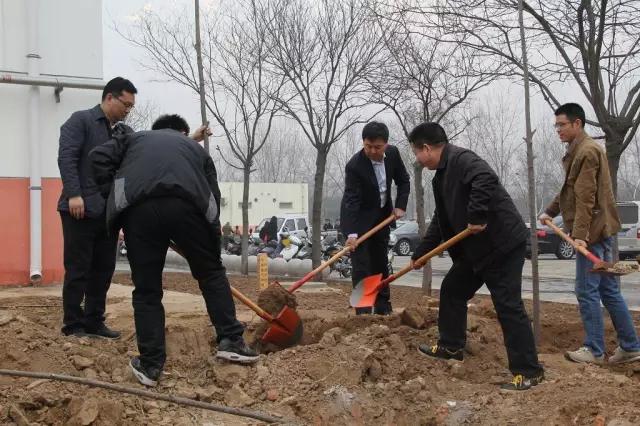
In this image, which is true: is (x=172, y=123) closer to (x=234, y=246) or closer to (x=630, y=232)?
(x=630, y=232)

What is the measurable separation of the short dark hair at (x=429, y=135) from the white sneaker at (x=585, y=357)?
6.29 feet

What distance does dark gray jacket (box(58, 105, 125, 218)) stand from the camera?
181 inches

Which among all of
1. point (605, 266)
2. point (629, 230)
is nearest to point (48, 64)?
point (605, 266)

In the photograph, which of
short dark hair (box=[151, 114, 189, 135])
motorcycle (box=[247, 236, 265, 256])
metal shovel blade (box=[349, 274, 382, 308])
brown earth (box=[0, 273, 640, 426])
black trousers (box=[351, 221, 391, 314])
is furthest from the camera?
motorcycle (box=[247, 236, 265, 256])

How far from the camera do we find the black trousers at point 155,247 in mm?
3729

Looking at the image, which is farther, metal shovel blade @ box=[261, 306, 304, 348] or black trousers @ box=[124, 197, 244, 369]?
metal shovel blade @ box=[261, 306, 304, 348]

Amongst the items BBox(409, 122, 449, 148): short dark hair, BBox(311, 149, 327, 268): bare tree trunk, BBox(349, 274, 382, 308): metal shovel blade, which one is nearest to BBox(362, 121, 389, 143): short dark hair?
BBox(349, 274, 382, 308): metal shovel blade

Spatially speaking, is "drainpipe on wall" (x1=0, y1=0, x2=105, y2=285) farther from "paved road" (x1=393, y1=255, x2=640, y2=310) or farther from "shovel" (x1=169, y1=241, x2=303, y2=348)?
"paved road" (x1=393, y1=255, x2=640, y2=310)

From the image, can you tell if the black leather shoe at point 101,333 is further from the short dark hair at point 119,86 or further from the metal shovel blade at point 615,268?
the metal shovel blade at point 615,268

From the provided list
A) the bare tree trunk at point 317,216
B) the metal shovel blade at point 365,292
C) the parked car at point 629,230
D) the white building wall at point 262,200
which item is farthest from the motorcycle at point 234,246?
the white building wall at point 262,200

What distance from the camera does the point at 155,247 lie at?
3.81m

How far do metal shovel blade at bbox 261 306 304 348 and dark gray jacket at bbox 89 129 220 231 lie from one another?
1184 millimetres

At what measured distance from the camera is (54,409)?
3.34m

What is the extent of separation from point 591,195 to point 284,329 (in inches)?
96.9
